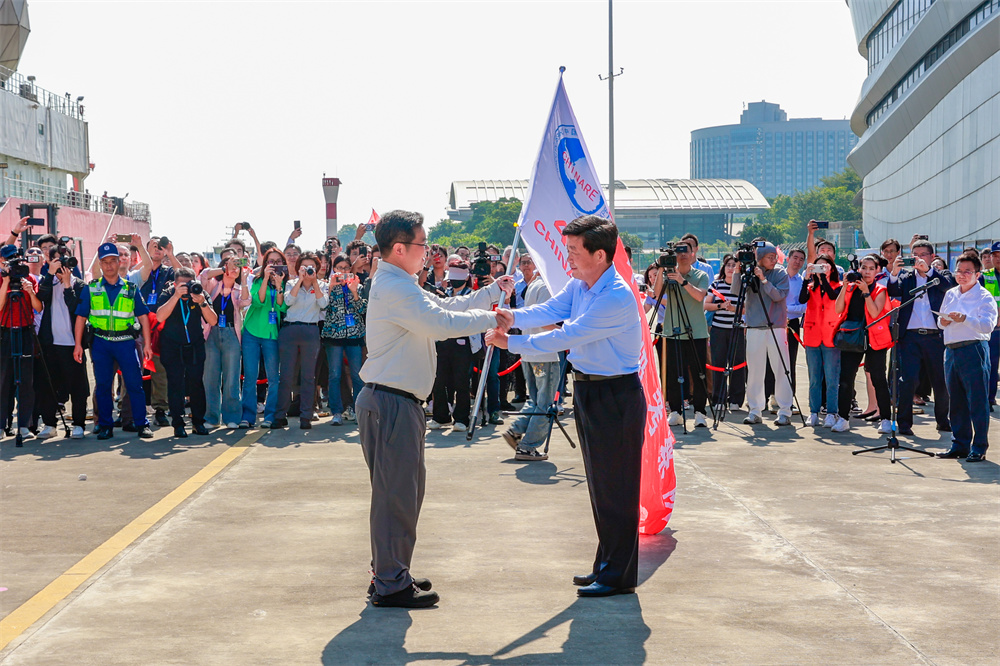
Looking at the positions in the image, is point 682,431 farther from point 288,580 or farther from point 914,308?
point 288,580

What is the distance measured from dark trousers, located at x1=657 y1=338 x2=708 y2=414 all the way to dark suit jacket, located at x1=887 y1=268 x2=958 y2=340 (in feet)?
7.15

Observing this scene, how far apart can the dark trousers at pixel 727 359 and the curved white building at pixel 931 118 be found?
15784mm

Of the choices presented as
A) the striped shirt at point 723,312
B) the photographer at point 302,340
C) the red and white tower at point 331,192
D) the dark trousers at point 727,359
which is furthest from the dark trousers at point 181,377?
the red and white tower at point 331,192

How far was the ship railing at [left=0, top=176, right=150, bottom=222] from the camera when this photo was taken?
4294 centimetres

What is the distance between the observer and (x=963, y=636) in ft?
15.4

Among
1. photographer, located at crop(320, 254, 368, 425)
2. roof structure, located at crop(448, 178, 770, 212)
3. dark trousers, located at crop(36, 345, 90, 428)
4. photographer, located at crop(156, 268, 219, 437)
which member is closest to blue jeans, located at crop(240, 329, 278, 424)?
photographer, located at crop(156, 268, 219, 437)

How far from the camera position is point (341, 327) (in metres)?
11.7

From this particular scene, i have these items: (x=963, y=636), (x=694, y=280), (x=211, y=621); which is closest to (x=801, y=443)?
(x=694, y=280)

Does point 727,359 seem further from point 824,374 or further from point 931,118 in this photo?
point 931,118

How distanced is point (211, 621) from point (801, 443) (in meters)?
7.09

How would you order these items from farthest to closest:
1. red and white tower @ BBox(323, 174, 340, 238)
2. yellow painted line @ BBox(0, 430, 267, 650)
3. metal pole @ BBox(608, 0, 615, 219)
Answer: red and white tower @ BBox(323, 174, 340, 238) < metal pole @ BBox(608, 0, 615, 219) < yellow painted line @ BBox(0, 430, 267, 650)

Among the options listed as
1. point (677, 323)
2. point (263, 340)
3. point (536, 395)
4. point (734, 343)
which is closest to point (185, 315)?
point (263, 340)

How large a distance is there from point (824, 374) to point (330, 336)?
5.70m

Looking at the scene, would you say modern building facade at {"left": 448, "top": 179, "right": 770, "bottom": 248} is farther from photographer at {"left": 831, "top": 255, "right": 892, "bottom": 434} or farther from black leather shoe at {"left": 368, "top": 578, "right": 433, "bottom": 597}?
black leather shoe at {"left": 368, "top": 578, "right": 433, "bottom": 597}
